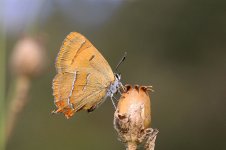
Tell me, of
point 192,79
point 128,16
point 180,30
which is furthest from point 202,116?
point 128,16

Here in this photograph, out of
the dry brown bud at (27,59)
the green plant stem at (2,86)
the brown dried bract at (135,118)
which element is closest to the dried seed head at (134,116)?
the brown dried bract at (135,118)

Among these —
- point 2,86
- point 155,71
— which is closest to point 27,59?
point 2,86

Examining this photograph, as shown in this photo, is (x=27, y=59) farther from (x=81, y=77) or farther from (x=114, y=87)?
(x=114, y=87)

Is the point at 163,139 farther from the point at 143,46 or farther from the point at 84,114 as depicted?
the point at 143,46

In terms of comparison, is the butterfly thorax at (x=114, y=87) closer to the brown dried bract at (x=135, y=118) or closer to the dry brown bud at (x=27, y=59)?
the brown dried bract at (x=135, y=118)

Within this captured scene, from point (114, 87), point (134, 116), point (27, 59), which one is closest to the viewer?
point (134, 116)

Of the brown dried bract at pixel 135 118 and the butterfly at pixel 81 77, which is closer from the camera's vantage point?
the brown dried bract at pixel 135 118
